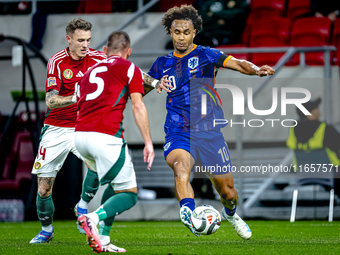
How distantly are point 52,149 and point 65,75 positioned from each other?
812mm

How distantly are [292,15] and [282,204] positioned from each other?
175 inches

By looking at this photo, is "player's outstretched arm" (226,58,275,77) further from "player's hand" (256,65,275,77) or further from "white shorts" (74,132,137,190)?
"white shorts" (74,132,137,190)

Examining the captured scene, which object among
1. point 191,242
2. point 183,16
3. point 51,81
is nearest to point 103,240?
point 191,242

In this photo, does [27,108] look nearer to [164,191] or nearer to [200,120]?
[164,191]

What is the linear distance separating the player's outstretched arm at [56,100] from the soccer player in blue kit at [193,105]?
2.84 ft

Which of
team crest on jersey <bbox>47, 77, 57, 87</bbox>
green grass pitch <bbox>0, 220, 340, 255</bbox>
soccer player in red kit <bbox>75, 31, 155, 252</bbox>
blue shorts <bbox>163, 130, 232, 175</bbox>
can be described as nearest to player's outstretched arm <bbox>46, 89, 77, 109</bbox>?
team crest on jersey <bbox>47, 77, 57, 87</bbox>

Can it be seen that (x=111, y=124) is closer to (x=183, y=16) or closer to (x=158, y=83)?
(x=158, y=83)

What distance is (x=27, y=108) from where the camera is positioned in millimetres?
8836

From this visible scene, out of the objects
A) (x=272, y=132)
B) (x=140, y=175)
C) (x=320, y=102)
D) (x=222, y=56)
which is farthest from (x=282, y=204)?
(x=222, y=56)

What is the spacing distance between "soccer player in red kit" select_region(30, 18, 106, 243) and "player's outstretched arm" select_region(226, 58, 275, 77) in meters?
1.58

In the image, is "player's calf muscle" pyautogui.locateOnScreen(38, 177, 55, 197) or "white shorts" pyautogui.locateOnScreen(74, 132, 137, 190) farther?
"player's calf muscle" pyautogui.locateOnScreen(38, 177, 55, 197)

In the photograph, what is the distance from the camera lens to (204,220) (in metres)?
4.29

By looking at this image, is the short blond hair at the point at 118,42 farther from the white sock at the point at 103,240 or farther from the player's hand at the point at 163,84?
the white sock at the point at 103,240

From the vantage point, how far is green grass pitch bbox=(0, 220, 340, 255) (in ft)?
14.6
